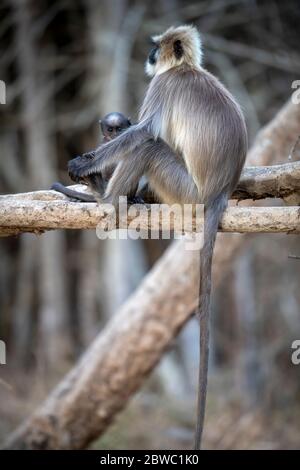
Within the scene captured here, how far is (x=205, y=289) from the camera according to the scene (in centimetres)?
404

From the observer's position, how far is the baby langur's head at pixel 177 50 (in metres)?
4.97

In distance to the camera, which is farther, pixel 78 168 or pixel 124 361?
pixel 124 361

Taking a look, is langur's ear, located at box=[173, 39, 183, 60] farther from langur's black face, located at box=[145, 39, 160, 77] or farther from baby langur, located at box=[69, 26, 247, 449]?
baby langur, located at box=[69, 26, 247, 449]

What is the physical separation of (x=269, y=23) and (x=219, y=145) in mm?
6601

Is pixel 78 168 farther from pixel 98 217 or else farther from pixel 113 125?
pixel 113 125

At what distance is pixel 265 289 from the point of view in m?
11.8

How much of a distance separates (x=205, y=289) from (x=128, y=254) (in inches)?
295

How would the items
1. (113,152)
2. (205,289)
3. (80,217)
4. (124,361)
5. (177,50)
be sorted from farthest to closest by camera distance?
1. (124,361)
2. (177,50)
3. (113,152)
4. (80,217)
5. (205,289)

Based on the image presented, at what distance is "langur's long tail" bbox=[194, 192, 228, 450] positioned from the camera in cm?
373

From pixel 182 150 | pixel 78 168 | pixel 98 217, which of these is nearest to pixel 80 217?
pixel 98 217

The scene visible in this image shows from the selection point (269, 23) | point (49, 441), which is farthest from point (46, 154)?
point (49, 441)

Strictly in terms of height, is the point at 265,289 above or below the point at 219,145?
below

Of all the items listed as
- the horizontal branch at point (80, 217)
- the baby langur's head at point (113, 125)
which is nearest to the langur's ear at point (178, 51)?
the baby langur's head at point (113, 125)
